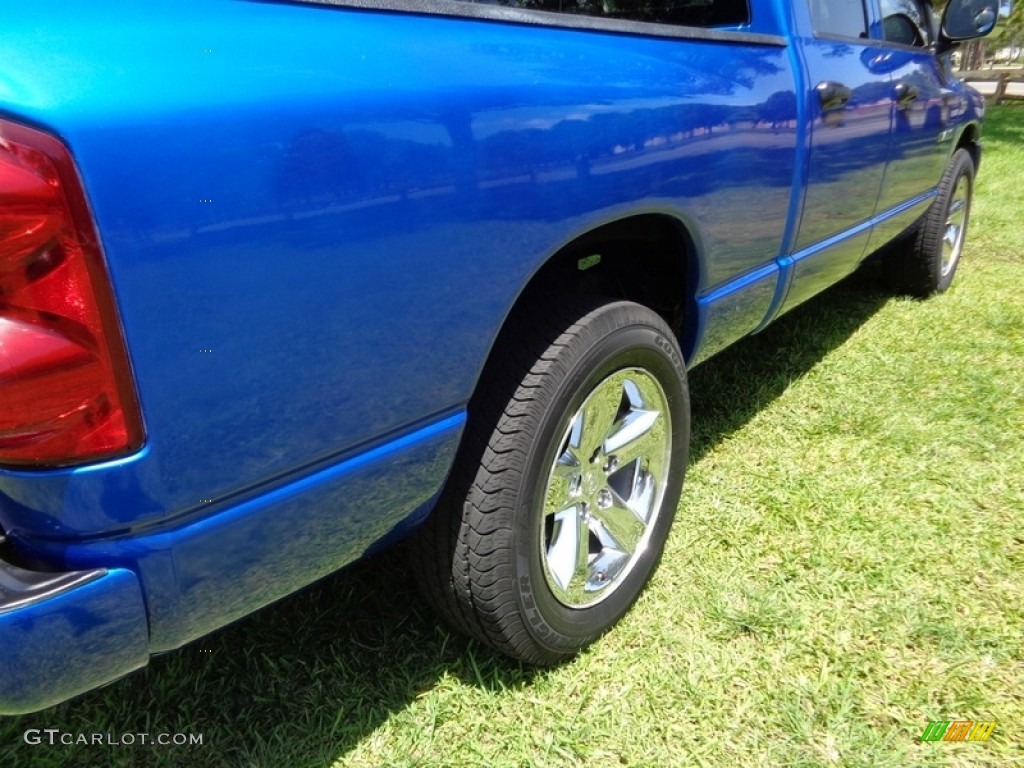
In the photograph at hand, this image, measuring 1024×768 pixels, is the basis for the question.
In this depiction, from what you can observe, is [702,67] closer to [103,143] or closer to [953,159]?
[103,143]

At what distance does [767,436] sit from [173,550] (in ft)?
7.73

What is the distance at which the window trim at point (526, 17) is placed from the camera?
123 centimetres

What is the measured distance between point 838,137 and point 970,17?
1.72 m

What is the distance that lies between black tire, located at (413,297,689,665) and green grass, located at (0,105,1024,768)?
181mm

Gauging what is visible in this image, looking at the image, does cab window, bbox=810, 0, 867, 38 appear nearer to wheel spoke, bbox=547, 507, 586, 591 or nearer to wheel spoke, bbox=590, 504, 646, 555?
wheel spoke, bbox=590, 504, 646, 555

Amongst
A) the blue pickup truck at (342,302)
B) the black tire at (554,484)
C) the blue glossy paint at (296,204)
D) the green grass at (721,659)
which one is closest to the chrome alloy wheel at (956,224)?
the green grass at (721,659)

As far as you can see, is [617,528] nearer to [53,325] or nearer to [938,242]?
[53,325]

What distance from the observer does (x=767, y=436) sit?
2.99 metres

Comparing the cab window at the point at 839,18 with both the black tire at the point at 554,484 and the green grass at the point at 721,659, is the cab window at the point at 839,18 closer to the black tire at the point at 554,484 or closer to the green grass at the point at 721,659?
the black tire at the point at 554,484

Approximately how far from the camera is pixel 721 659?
195cm

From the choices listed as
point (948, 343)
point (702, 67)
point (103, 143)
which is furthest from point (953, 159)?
point (103, 143)

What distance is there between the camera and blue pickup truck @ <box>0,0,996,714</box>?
3.19 feet

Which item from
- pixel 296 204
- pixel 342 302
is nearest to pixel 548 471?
pixel 342 302

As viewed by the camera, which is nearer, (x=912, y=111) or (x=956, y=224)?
(x=912, y=111)
